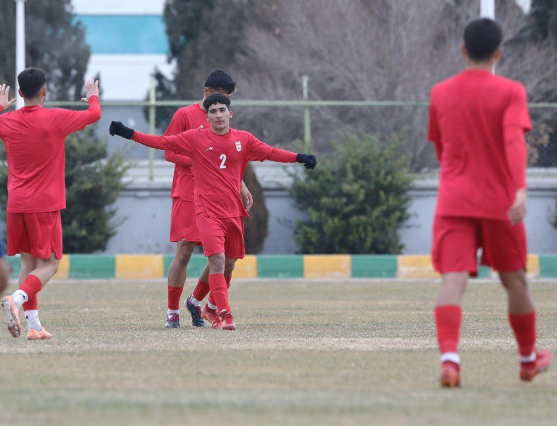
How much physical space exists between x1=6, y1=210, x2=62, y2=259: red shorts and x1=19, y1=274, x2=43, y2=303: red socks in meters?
0.17

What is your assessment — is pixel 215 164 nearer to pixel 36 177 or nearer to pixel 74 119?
pixel 74 119

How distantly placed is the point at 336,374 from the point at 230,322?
2868 mm

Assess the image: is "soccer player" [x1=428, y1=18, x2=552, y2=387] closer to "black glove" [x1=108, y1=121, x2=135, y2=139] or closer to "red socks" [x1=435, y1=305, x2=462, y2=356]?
"red socks" [x1=435, y1=305, x2=462, y2=356]

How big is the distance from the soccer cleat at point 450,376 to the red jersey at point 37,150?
367cm

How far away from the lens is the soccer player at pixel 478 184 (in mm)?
5734

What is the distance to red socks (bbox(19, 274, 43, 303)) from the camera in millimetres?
8086

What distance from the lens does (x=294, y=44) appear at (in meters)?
28.0

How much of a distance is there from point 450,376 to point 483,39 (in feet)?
5.67

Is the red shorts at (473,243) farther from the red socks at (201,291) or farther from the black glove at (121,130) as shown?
the red socks at (201,291)

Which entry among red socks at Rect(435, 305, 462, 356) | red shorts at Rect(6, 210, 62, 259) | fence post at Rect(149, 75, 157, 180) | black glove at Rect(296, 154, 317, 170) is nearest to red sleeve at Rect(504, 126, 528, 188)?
red socks at Rect(435, 305, 462, 356)

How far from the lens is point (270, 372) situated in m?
6.12

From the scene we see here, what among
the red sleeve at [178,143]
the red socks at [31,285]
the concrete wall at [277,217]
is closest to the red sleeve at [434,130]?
the red sleeve at [178,143]

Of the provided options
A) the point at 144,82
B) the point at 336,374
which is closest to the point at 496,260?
the point at 336,374

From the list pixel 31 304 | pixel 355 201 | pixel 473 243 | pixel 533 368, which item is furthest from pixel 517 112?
pixel 355 201
